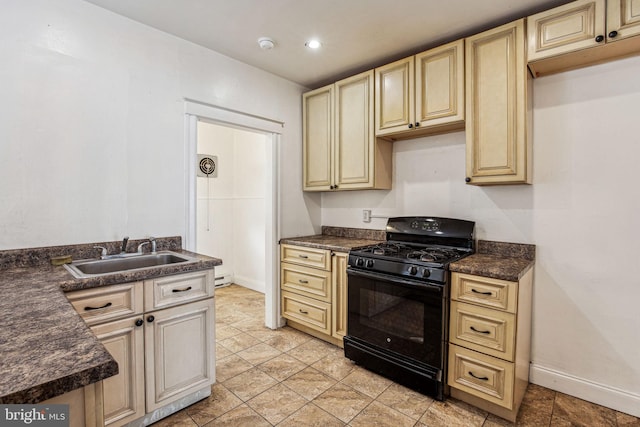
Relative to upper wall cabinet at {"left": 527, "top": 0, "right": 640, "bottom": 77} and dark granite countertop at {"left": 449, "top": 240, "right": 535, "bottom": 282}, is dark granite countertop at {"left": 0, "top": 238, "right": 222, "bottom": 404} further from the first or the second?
upper wall cabinet at {"left": 527, "top": 0, "right": 640, "bottom": 77}

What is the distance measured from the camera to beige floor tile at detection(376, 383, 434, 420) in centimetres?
193

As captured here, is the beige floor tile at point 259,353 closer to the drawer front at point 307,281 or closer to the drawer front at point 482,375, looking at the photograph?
the drawer front at point 307,281

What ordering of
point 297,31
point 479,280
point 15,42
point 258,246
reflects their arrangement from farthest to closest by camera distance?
point 258,246 < point 297,31 < point 479,280 < point 15,42

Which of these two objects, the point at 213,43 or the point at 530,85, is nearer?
the point at 530,85

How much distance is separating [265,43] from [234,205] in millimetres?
2770

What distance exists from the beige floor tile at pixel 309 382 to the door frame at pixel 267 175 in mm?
898

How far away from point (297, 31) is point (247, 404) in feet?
8.50

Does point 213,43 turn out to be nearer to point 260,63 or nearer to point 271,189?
point 260,63

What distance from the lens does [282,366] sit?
245 cm

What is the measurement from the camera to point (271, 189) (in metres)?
3.15

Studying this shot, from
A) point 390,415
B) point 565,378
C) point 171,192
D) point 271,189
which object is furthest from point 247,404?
point 565,378

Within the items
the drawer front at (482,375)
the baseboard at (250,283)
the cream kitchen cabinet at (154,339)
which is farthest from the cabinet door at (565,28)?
the baseboard at (250,283)

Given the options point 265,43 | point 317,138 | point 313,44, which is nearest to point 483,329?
point 317,138

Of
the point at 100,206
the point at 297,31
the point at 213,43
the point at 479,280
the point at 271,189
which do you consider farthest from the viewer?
the point at 271,189
